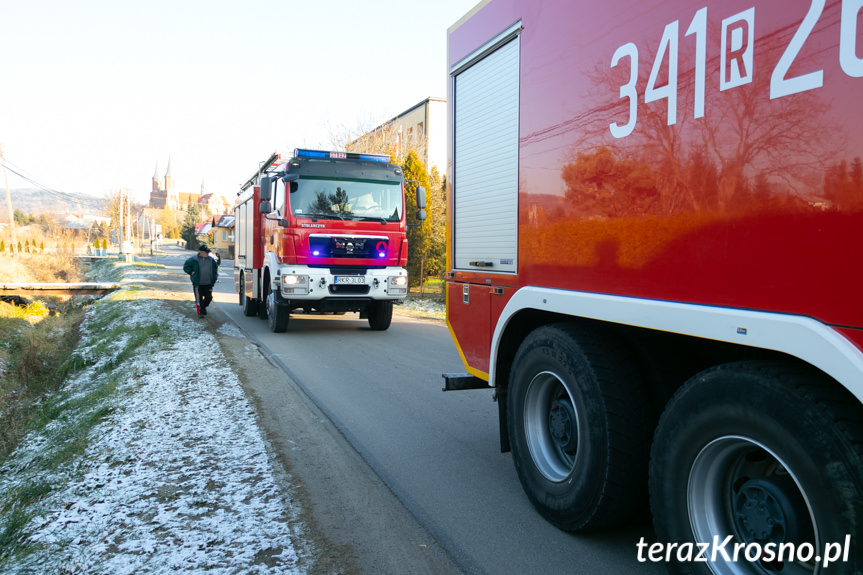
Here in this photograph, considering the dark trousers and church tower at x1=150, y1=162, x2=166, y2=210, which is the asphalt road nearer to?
the dark trousers

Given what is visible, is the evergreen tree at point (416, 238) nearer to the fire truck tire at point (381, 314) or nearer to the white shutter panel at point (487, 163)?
the fire truck tire at point (381, 314)

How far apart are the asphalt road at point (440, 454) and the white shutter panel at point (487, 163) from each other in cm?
147

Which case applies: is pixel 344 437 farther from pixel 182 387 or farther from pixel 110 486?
pixel 182 387

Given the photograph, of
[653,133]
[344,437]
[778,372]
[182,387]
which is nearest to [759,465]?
[778,372]

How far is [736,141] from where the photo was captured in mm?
2152

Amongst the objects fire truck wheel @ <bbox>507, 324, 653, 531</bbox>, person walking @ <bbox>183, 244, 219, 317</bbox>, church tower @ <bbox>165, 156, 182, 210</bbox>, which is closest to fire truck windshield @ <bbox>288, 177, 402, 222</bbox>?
person walking @ <bbox>183, 244, 219, 317</bbox>

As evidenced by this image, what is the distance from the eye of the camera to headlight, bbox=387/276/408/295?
1135 centimetres

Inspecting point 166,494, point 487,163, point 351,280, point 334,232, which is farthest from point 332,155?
point 166,494

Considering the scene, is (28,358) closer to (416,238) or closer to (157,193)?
(416,238)

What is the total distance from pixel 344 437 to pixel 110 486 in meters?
1.77

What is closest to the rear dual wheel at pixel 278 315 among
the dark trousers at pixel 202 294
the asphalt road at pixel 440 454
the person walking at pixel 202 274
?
the asphalt road at pixel 440 454

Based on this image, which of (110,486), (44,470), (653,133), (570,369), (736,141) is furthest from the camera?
(44,470)

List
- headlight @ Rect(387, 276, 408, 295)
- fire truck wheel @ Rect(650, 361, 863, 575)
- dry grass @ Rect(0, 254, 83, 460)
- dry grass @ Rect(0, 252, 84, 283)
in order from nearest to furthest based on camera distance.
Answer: fire truck wheel @ Rect(650, 361, 863, 575) < dry grass @ Rect(0, 254, 83, 460) < headlight @ Rect(387, 276, 408, 295) < dry grass @ Rect(0, 252, 84, 283)

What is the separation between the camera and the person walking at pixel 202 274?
13617 mm
